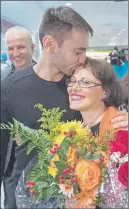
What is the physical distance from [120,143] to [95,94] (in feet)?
0.90

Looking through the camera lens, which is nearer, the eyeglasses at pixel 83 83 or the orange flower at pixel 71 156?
the orange flower at pixel 71 156

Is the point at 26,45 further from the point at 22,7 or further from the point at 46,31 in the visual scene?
the point at 22,7

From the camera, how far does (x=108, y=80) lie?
3.78 ft

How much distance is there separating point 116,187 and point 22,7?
4999mm

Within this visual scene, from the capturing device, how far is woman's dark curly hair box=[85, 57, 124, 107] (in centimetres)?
112

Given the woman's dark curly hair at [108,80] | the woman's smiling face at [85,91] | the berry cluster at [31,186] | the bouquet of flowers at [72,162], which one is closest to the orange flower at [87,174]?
the bouquet of flowers at [72,162]

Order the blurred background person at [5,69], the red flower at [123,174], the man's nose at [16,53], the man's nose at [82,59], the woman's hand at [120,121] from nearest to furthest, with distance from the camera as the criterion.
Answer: the red flower at [123,174] < the woman's hand at [120,121] < the man's nose at [82,59] < the man's nose at [16,53] < the blurred background person at [5,69]

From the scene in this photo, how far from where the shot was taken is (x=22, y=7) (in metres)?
5.48

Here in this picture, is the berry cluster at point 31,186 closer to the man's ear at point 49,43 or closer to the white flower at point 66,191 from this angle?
the white flower at point 66,191

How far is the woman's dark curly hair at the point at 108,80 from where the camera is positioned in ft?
3.67

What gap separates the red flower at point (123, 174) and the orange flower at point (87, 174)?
52 millimetres

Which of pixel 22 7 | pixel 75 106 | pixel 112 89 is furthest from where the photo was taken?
pixel 22 7

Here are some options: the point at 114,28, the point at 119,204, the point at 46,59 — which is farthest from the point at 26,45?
the point at 114,28

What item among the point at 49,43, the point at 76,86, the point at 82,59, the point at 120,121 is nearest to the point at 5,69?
the point at 49,43
